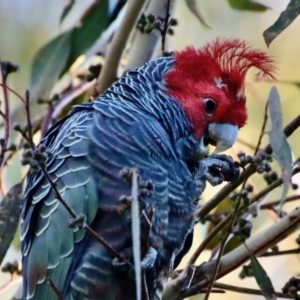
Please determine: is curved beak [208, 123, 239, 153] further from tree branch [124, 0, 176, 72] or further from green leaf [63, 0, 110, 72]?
green leaf [63, 0, 110, 72]

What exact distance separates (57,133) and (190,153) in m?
0.39

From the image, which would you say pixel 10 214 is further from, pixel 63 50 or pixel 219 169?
pixel 63 50

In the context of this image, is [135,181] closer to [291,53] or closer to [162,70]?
[162,70]

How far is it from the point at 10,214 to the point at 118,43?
671 millimetres

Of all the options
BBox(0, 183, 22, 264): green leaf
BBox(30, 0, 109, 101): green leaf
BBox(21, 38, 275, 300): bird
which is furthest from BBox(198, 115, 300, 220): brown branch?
BBox(30, 0, 109, 101): green leaf

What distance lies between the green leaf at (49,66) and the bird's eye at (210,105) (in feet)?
1.96

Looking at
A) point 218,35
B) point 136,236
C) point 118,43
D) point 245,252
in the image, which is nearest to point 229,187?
point 245,252

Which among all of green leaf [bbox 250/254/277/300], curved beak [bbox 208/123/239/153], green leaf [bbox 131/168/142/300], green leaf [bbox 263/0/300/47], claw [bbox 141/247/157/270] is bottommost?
green leaf [bbox 250/254/277/300]

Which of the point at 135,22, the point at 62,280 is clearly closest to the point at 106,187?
the point at 62,280

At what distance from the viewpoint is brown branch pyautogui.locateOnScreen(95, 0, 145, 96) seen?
208cm

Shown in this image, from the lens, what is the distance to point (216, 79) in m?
1.99

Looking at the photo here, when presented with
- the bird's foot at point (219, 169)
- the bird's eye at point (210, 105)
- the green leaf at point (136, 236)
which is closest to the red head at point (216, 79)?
the bird's eye at point (210, 105)

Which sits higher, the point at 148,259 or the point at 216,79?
the point at 216,79

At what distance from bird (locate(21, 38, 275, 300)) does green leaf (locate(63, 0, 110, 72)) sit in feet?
1.26
